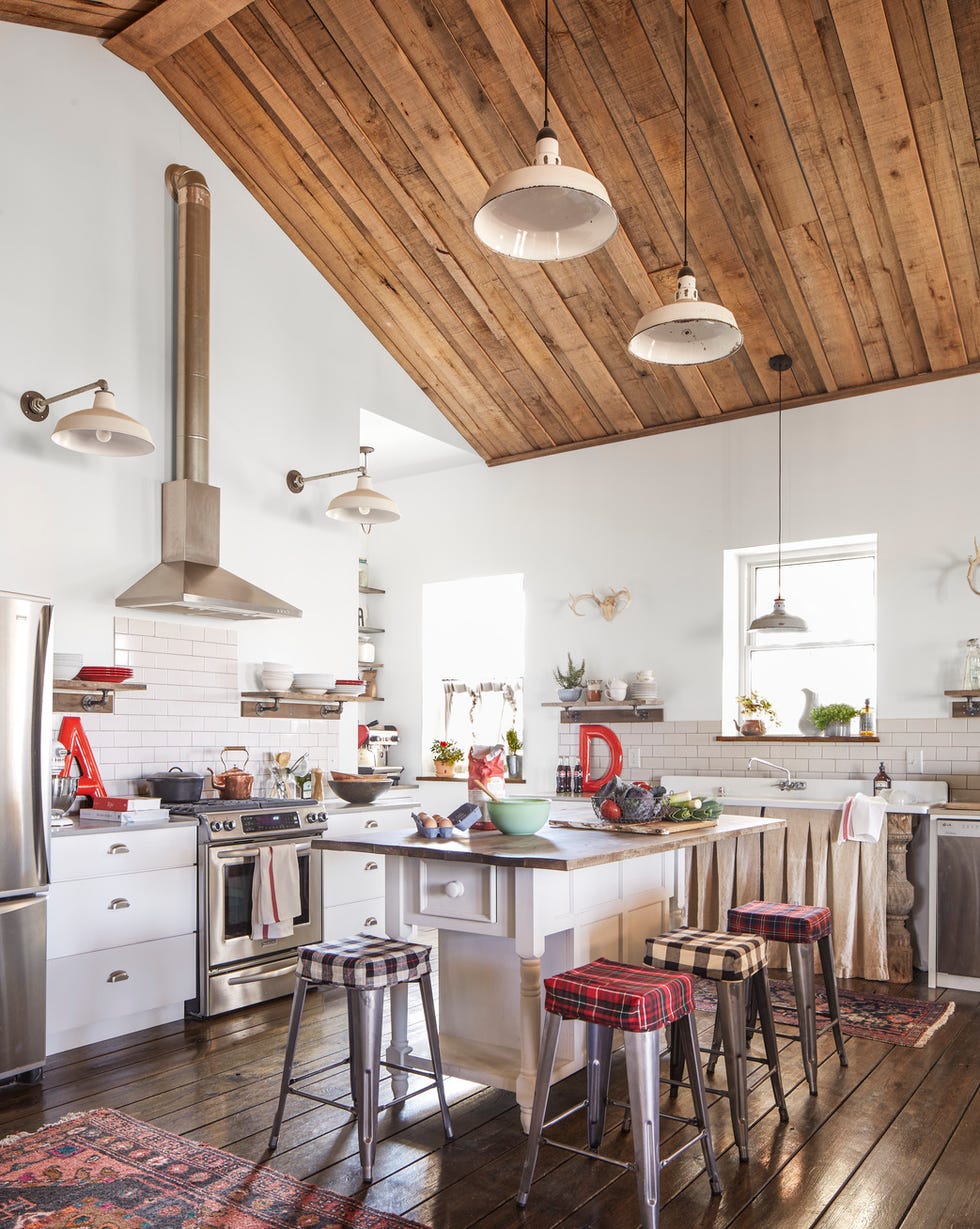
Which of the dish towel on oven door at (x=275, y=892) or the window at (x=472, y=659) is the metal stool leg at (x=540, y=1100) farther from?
the window at (x=472, y=659)

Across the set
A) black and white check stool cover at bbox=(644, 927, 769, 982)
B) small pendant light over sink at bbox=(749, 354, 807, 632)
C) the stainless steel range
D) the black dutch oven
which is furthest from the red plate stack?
small pendant light over sink at bbox=(749, 354, 807, 632)

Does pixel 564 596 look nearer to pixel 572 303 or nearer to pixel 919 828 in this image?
pixel 572 303

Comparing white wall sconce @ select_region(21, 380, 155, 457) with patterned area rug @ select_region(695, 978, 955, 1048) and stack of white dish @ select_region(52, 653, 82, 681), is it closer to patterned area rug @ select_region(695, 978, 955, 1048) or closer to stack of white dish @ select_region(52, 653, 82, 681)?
stack of white dish @ select_region(52, 653, 82, 681)

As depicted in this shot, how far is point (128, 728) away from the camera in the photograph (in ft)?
17.4

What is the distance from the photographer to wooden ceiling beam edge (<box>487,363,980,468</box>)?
6.22m

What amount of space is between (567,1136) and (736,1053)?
0.65 meters

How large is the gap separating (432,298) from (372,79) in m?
1.52

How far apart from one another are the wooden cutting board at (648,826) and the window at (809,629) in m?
3.10

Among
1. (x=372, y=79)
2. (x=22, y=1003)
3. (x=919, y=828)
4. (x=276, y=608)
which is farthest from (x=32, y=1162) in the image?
(x=372, y=79)

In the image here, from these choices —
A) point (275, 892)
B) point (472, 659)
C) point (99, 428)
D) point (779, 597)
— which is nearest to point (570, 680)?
point (472, 659)

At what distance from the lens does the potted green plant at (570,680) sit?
7.36 meters

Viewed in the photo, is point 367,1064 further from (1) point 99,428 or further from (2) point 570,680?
(2) point 570,680

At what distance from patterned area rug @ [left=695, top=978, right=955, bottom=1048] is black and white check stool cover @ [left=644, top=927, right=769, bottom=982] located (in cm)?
135

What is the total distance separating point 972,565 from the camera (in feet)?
19.8
